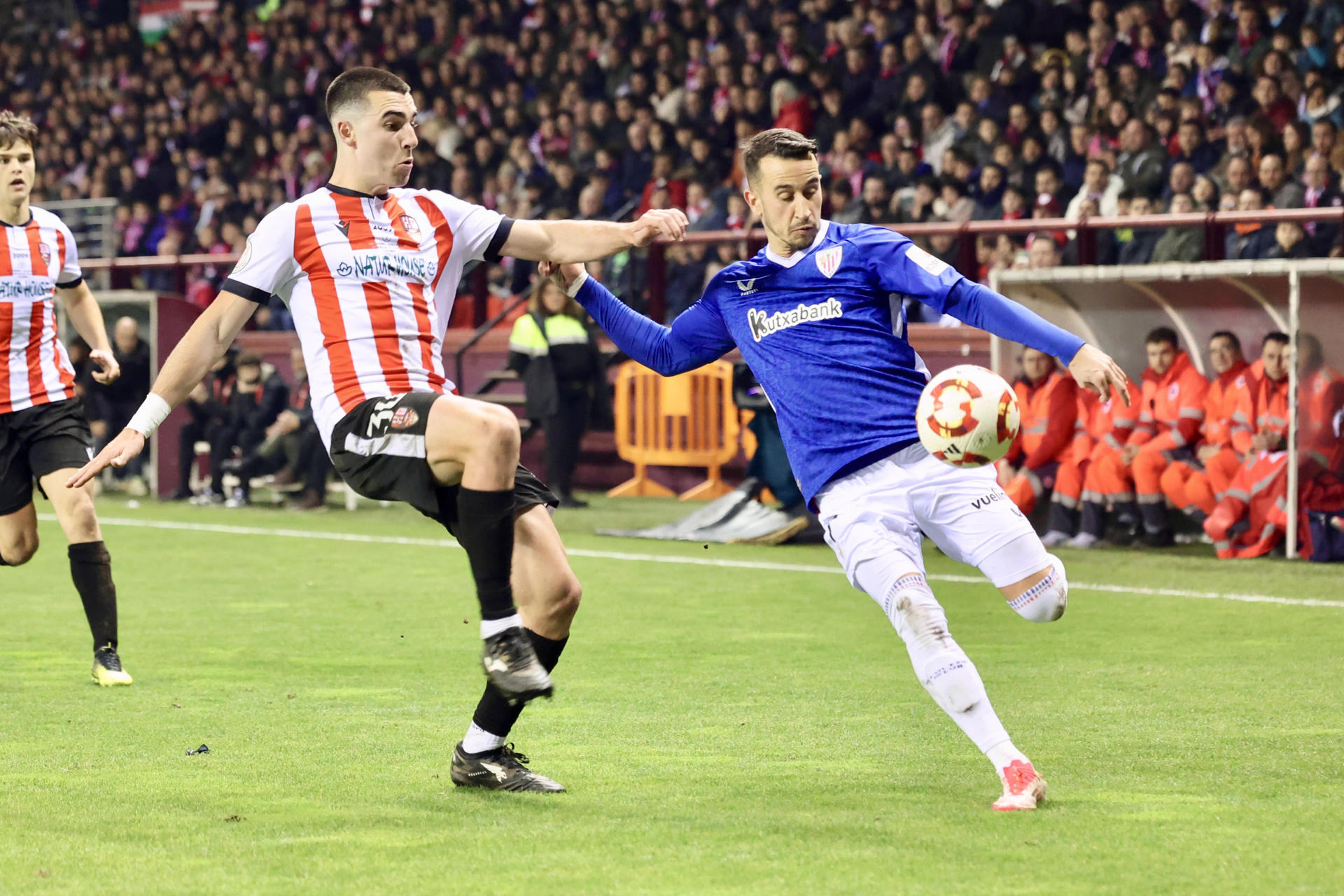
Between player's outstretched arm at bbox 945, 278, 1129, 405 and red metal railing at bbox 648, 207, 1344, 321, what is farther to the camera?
red metal railing at bbox 648, 207, 1344, 321

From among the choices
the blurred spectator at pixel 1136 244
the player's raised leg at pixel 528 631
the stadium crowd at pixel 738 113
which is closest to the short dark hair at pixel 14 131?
the player's raised leg at pixel 528 631

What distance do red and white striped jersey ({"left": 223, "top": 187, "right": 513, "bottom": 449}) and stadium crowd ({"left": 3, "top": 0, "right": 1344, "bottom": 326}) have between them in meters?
9.11

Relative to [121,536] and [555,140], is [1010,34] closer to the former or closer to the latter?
[555,140]

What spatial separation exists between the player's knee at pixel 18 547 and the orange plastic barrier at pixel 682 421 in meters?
8.60

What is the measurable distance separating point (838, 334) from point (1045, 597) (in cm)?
95

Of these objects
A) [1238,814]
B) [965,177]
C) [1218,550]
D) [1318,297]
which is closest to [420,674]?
[1238,814]

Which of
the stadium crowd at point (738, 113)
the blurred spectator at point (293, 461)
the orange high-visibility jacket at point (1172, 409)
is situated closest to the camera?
the orange high-visibility jacket at point (1172, 409)

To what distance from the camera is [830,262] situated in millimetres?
5059

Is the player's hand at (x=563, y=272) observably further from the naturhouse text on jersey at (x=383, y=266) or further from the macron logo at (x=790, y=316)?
the macron logo at (x=790, y=316)

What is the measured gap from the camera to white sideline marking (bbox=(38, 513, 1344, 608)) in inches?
369

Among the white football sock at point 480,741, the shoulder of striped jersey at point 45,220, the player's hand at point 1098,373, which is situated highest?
the shoulder of striped jersey at point 45,220

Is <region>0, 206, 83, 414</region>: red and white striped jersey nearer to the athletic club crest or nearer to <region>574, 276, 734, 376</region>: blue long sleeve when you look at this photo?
<region>574, 276, 734, 376</region>: blue long sleeve

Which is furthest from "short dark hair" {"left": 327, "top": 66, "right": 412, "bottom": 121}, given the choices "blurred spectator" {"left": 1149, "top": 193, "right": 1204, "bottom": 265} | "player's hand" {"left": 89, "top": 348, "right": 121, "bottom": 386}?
"blurred spectator" {"left": 1149, "top": 193, "right": 1204, "bottom": 265}

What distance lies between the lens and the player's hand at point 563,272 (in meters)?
5.28
